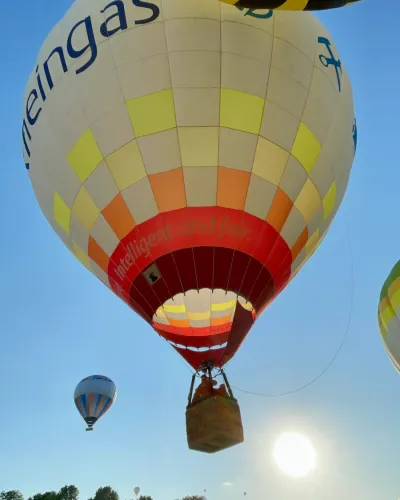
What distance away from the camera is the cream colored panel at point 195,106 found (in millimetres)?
5504

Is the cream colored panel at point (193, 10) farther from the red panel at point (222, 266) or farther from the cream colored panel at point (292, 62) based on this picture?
the red panel at point (222, 266)

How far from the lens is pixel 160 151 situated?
5555mm

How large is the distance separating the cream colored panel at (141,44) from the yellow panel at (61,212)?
2.25 metres

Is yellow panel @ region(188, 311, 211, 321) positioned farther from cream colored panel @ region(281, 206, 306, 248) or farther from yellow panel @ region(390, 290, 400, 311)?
yellow panel @ region(390, 290, 400, 311)

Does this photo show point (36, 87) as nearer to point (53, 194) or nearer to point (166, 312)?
point (53, 194)

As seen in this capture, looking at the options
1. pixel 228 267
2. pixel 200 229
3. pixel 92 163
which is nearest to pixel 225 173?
pixel 200 229

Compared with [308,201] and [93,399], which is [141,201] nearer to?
[308,201]

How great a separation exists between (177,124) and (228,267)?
201 centimetres

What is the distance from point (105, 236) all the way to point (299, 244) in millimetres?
2948

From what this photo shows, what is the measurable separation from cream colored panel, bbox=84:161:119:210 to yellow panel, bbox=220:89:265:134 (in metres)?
1.70

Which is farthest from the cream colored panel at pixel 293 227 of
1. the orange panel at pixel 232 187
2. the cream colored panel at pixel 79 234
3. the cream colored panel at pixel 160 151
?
the cream colored panel at pixel 79 234

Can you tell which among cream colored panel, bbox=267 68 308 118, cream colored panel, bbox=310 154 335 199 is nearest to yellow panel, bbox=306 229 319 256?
cream colored panel, bbox=310 154 335 199

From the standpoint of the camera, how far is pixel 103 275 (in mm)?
6520

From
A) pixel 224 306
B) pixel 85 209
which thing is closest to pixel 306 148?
pixel 224 306
